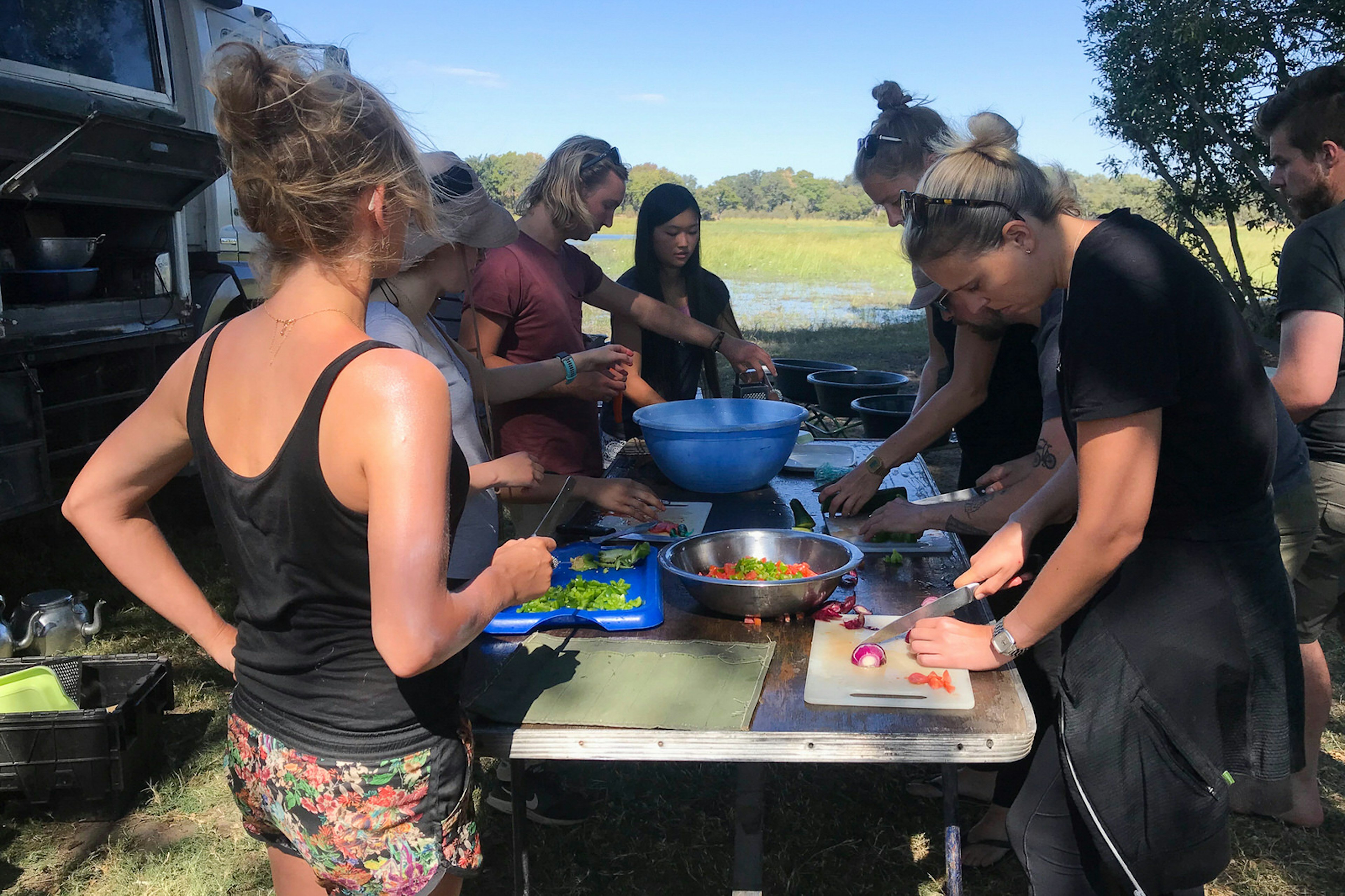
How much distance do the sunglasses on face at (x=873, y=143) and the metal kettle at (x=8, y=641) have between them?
354 centimetres

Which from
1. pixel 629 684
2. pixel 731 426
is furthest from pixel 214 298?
pixel 629 684

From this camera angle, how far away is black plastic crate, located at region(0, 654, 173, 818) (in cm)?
295

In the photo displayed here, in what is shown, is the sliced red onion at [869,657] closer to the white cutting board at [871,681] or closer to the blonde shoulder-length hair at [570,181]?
the white cutting board at [871,681]

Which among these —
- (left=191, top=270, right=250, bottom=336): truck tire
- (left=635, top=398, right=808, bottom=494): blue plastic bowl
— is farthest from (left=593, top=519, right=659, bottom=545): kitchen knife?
(left=191, top=270, right=250, bottom=336): truck tire

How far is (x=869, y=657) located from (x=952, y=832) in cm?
Answer: 43

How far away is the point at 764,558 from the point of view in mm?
2178

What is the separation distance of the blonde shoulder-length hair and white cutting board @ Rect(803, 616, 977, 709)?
212 centimetres

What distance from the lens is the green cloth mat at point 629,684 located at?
1.56m

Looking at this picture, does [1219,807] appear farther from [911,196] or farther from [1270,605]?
[911,196]

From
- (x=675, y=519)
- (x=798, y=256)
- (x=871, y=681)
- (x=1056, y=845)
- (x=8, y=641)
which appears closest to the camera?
(x=871, y=681)

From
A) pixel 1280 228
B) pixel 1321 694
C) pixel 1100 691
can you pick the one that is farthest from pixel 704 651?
pixel 1280 228

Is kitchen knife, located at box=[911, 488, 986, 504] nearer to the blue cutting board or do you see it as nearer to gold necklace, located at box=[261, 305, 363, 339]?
the blue cutting board

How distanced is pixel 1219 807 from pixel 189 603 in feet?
5.87

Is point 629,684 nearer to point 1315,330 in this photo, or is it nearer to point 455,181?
point 455,181
